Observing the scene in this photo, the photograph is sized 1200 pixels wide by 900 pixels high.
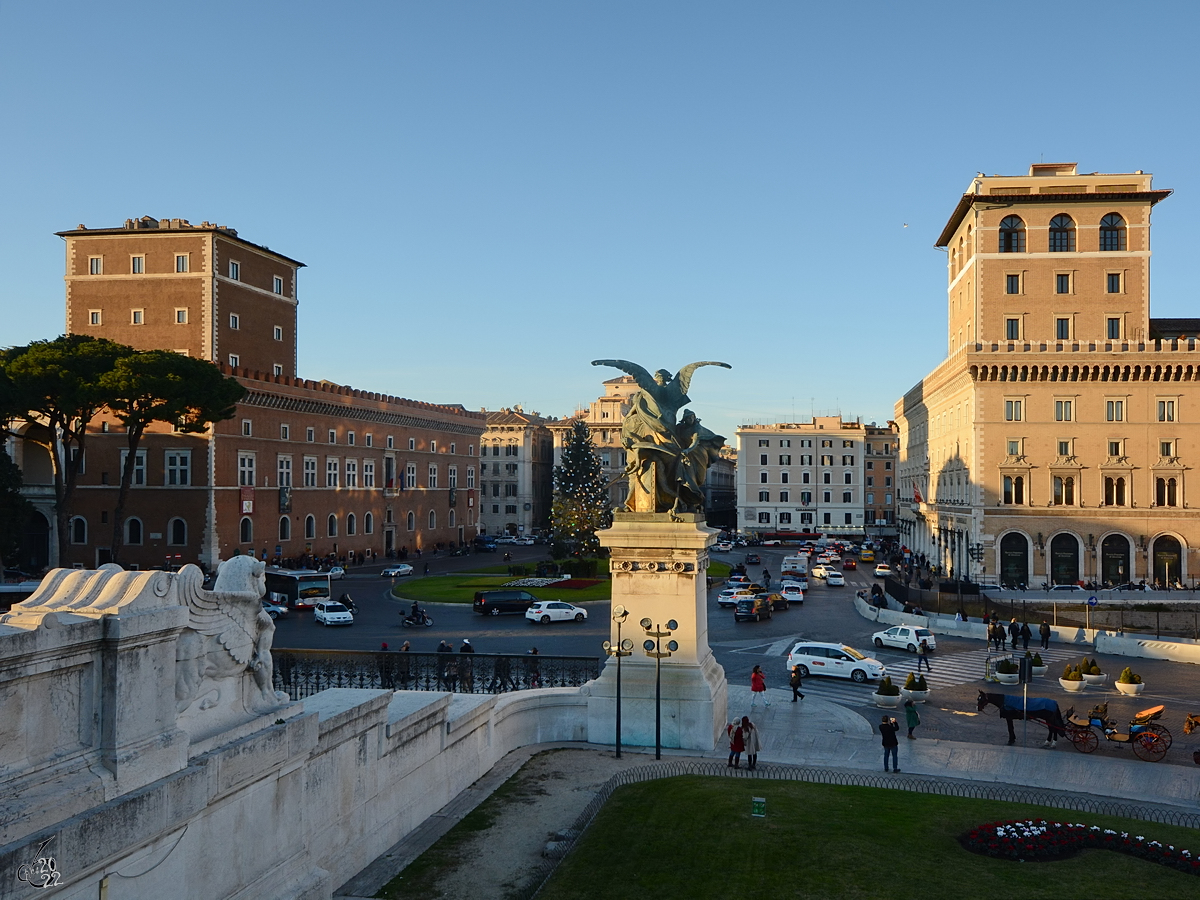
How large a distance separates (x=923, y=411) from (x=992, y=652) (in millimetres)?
47878

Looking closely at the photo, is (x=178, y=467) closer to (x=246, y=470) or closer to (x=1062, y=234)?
(x=246, y=470)

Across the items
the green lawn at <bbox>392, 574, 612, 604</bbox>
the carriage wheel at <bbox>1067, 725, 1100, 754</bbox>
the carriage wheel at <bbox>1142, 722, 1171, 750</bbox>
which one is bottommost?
the green lawn at <bbox>392, 574, 612, 604</bbox>

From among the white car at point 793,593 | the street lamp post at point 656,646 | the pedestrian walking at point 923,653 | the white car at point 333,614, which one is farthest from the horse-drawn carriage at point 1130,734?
the white car at point 793,593

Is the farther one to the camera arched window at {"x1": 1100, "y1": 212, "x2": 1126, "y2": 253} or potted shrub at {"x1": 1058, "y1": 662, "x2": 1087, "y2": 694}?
arched window at {"x1": 1100, "y1": 212, "x2": 1126, "y2": 253}

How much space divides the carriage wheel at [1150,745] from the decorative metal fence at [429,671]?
11325 millimetres

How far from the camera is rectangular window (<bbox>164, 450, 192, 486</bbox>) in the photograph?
192 ft

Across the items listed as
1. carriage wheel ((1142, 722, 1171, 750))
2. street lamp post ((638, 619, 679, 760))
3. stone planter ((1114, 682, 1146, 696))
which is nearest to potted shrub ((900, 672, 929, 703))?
stone planter ((1114, 682, 1146, 696))

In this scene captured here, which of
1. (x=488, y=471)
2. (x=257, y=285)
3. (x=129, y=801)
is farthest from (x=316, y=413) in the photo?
(x=129, y=801)

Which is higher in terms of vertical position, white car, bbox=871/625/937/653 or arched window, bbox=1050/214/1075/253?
arched window, bbox=1050/214/1075/253

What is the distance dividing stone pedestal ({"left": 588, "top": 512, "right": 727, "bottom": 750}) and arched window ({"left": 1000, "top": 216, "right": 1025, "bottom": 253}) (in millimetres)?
50311

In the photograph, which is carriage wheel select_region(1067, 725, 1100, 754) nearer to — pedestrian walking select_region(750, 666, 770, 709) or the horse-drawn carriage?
the horse-drawn carriage

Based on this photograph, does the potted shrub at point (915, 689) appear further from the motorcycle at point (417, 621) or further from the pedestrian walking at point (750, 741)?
the motorcycle at point (417, 621)

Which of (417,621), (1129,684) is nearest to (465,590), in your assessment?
(417,621)

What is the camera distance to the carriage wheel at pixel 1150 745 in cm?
1833
